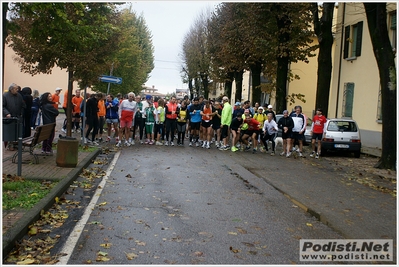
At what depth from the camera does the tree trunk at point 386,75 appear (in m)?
15.4

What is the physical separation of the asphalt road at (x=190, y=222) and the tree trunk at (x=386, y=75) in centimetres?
522

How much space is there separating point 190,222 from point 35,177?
420 centimetres

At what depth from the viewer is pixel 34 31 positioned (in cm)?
1184

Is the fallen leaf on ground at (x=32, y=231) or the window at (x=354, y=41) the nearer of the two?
the fallen leaf on ground at (x=32, y=231)

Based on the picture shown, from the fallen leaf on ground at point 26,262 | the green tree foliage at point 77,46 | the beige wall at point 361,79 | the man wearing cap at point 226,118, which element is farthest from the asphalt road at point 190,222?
the beige wall at point 361,79

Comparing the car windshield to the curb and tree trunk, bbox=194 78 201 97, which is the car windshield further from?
tree trunk, bbox=194 78 201 97

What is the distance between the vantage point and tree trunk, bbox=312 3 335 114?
866 inches

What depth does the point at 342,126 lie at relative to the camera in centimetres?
2058

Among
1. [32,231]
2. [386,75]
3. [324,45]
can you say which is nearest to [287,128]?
[386,75]

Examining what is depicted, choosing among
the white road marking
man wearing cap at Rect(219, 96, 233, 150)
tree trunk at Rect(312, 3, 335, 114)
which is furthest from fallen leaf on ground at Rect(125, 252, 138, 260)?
tree trunk at Rect(312, 3, 335, 114)

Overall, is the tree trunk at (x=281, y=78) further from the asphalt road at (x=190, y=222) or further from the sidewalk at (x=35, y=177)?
the asphalt road at (x=190, y=222)

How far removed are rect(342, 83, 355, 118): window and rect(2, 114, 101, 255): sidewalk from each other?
652 inches

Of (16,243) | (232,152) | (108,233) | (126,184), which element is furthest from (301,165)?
(16,243)

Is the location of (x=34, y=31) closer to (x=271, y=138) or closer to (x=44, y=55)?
(x=44, y=55)
